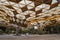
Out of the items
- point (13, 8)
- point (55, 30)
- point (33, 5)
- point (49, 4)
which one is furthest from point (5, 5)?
point (55, 30)

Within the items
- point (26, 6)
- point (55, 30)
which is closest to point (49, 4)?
point (26, 6)

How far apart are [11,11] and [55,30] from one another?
0.80 meters

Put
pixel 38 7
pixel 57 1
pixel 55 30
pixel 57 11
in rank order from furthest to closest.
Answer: pixel 55 30 → pixel 57 11 → pixel 38 7 → pixel 57 1

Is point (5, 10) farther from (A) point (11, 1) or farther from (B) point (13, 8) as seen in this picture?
(A) point (11, 1)

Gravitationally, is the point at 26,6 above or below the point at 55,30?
above

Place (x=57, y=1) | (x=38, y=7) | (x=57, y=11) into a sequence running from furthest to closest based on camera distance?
(x=57, y=11) < (x=38, y=7) < (x=57, y=1)

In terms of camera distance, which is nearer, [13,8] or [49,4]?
[49,4]

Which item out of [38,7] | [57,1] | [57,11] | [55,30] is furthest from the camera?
[55,30]

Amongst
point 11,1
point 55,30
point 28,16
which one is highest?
point 11,1

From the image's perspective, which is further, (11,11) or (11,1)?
(11,11)

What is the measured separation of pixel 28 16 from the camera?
1312mm

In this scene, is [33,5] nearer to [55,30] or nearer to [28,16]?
[28,16]

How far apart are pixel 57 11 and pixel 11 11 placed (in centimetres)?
37

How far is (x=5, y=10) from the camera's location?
1219mm
